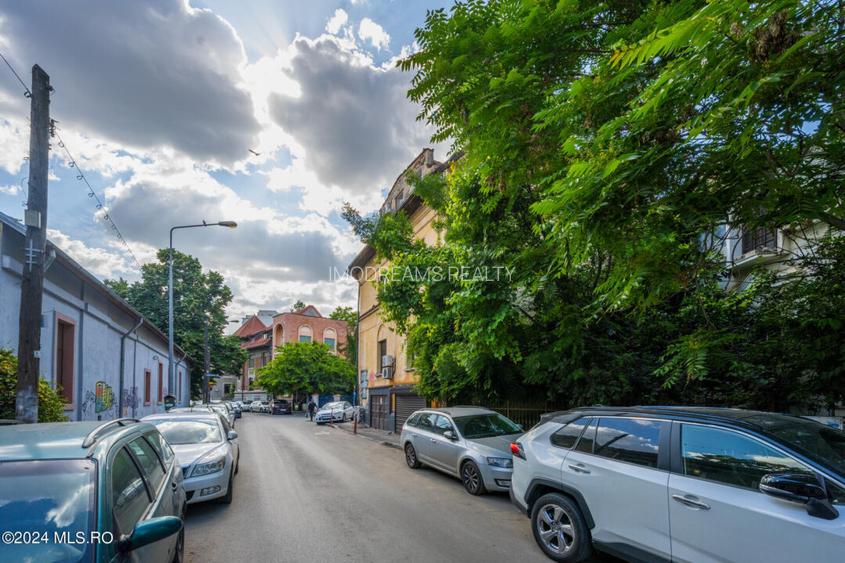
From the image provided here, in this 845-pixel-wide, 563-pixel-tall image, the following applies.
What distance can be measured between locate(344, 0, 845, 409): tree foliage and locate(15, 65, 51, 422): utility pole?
5.77 m

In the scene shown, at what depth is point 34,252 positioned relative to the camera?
6980 millimetres

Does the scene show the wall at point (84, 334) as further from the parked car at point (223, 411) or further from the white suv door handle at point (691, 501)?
the white suv door handle at point (691, 501)

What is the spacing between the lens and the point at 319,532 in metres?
5.89

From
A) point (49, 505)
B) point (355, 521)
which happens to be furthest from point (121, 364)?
point (49, 505)

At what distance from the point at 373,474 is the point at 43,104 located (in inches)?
361

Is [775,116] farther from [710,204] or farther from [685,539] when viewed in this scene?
[685,539]

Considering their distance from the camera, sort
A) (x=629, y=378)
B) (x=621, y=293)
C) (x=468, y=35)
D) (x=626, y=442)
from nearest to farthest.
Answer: (x=626, y=442) < (x=621, y=293) < (x=468, y=35) < (x=629, y=378)

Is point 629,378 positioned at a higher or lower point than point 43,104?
lower

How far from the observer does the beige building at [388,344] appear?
65.2 ft

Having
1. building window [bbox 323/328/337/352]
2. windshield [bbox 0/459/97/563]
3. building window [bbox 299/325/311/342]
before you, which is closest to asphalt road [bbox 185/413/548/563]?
windshield [bbox 0/459/97/563]

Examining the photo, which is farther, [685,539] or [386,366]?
[386,366]

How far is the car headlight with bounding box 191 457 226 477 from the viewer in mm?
6686

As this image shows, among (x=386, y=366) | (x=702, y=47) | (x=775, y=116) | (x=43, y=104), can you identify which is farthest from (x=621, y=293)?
(x=386, y=366)

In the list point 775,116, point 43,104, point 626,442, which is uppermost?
point 43,104
